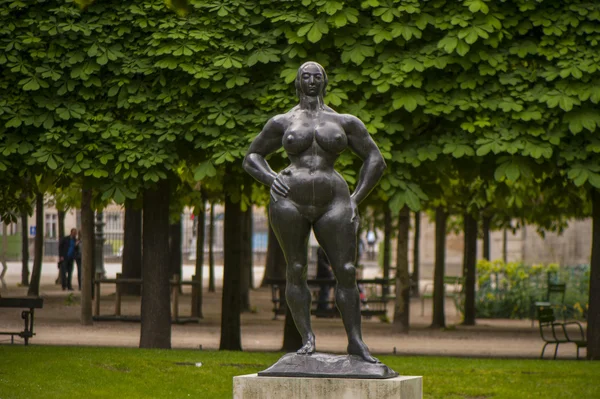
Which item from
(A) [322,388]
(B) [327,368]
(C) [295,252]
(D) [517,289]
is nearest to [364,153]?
(C) [295,252]

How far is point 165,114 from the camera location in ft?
51.3

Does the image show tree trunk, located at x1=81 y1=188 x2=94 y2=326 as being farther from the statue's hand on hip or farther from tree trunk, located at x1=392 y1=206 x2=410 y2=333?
the statue's hand on hip

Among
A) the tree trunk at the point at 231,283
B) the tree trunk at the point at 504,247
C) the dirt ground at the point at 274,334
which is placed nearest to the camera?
the tree trunk at the point at 231,283

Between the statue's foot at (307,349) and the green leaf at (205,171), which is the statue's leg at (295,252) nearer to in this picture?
the statue's foot at (307,349)

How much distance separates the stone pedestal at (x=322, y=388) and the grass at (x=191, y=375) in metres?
4.31

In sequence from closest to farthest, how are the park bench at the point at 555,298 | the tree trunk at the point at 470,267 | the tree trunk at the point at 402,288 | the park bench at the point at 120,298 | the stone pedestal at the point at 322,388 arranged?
1. the stone pedestal at the point at 322,388
2. the park bench at the point at 120,298
3. the tree trunk at the point at 402,288
4. the tree trunk at the point at 470,267
5. the park bench at the point at 555,298

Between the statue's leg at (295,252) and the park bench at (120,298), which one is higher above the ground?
the statue's leg at (295,252)

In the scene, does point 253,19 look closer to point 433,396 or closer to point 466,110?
point 466,110

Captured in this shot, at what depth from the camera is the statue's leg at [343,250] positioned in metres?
9.02

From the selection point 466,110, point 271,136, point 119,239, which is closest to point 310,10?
point 466,110

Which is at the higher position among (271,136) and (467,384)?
(271,136)

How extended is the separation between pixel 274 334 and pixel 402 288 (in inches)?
102

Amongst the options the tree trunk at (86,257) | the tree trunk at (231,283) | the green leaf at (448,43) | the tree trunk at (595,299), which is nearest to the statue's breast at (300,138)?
the green leaf at (448,43)

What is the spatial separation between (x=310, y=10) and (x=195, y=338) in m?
6.96
